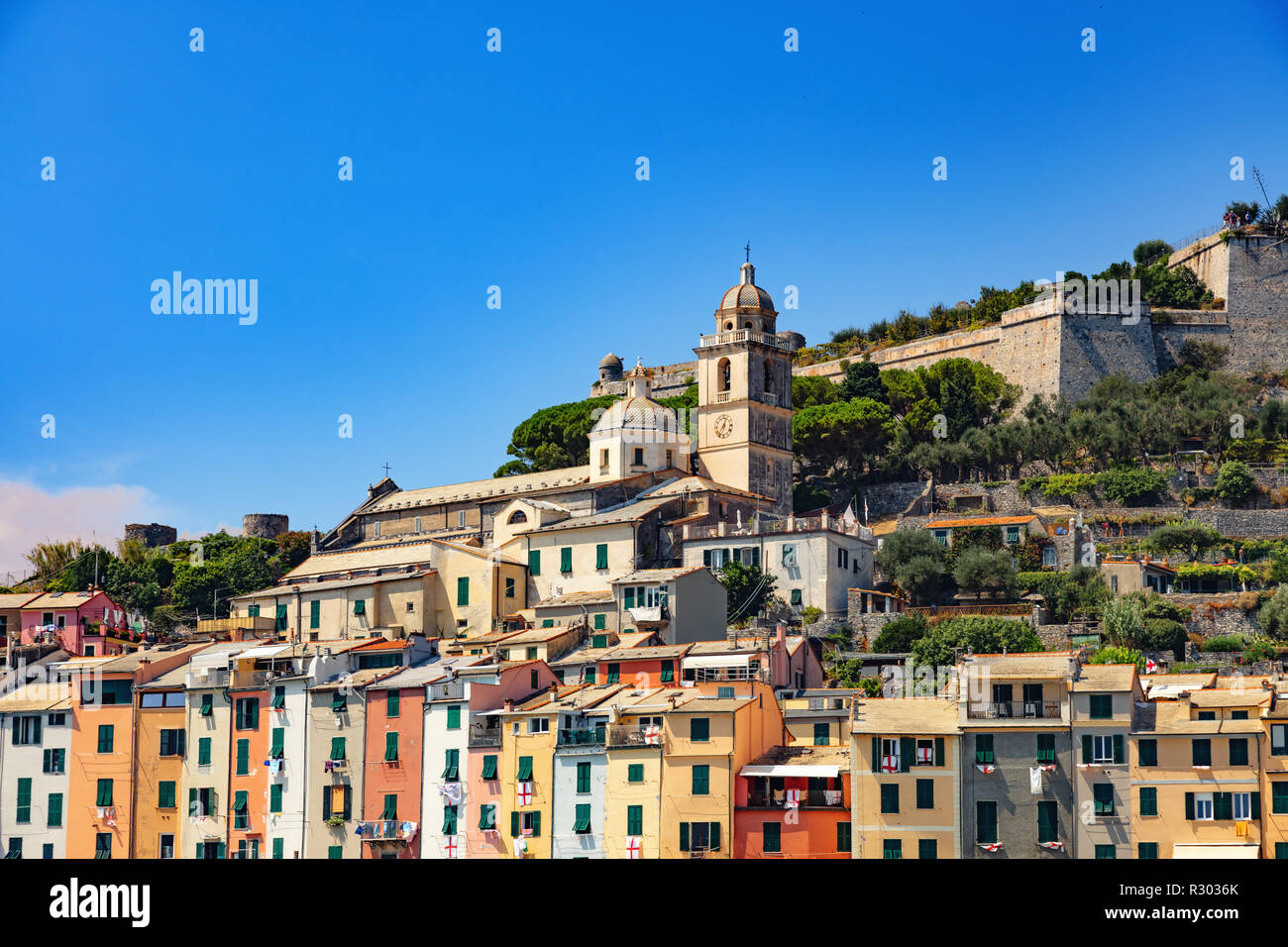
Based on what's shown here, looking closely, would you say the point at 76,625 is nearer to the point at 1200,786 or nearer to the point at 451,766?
the point at 451,766

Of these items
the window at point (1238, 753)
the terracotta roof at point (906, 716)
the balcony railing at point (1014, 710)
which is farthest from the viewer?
the terracotta roof at point (906, 716)

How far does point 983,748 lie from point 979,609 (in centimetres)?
2439

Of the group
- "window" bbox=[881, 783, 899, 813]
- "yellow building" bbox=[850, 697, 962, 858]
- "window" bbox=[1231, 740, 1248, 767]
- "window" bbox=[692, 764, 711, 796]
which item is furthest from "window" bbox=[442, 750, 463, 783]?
"window" bbox=[1231, 740, 1248, 767]

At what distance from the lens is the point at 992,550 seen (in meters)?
76.1

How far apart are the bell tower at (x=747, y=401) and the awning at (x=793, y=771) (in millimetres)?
35813

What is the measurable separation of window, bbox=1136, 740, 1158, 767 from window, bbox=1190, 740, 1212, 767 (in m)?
0.93

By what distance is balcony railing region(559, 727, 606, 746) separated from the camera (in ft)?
166

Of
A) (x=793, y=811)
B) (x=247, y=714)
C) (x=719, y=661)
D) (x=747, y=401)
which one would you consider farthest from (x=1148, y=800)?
(x=747, y=401)

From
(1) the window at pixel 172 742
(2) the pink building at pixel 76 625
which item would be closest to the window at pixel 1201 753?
(1) the window at pixel 172 742

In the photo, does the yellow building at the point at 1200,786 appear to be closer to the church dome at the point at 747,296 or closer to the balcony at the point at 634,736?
the balcony at the point at 634,736

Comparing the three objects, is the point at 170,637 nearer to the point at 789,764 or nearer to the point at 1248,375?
the point at 789,764

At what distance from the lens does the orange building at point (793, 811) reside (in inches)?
1843

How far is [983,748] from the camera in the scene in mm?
46438
